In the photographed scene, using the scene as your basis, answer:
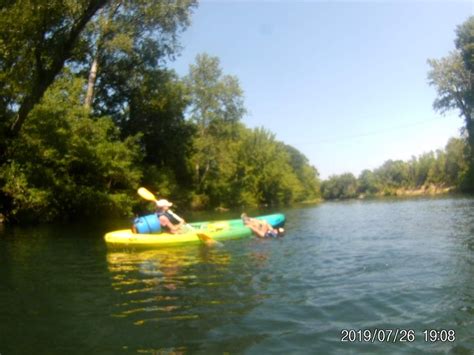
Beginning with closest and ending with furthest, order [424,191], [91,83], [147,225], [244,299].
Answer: [244,299] → [147,225] → [91,83] → [424,191]

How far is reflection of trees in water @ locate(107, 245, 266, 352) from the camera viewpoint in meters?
4.30

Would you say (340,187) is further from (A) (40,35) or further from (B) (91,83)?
(A) (40,35)

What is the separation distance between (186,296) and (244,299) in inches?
32.3

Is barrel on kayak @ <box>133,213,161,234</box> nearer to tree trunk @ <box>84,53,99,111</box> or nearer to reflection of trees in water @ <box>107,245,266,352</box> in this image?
reflection of trees in water @ <box>107,245,266,352</box>

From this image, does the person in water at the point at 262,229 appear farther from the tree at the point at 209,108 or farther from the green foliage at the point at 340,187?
the green foliage at the point at 340,187

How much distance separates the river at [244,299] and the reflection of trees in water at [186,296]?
0.7 inches

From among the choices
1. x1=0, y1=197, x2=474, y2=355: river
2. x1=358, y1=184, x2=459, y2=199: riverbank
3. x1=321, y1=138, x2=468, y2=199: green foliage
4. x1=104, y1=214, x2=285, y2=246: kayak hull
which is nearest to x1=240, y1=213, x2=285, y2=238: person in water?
x1=104, y1=214, x2=285, y2=246: kayak hull

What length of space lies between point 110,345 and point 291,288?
2755 millimetres

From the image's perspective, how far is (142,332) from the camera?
14.6ft

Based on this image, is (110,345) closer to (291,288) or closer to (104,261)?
(291,288)

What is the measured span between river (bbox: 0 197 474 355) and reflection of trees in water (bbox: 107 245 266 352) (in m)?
0.02

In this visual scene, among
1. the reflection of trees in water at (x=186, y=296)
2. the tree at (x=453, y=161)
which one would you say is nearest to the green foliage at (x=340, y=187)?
the tree at (x=453, y=161)

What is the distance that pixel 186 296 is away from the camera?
5.84 meters

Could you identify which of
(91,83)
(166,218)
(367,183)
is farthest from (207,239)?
(367,183)
